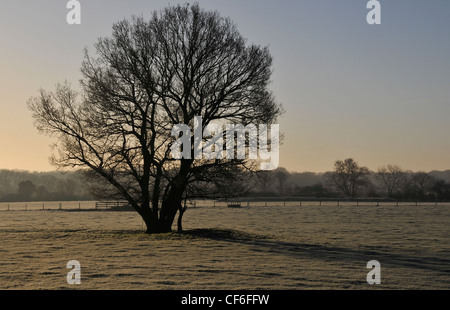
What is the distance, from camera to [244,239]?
27.2m

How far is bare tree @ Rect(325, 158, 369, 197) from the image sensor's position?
149m

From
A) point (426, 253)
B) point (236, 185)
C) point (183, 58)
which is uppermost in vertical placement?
point (183, 58)

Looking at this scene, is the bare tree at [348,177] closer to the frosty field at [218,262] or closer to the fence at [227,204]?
the fence at [227,204]

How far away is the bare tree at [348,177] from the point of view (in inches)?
5876

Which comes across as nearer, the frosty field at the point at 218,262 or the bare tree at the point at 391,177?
the frosty field at the point at 218,262

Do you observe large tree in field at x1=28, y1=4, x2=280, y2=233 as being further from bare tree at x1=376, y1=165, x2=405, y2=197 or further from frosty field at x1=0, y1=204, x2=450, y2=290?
bare tree at x1=376, y1=165, x2=405, y2=197

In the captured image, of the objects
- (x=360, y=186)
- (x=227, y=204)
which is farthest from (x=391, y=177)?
(x=227, y=204)

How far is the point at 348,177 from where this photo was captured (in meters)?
151

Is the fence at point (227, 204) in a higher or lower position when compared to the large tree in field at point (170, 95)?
→ lower

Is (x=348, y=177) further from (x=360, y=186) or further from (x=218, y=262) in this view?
(x=218, y=262)

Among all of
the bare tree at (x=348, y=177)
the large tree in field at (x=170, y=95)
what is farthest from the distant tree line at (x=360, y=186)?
the large tree in field at (x=170, y=95)
